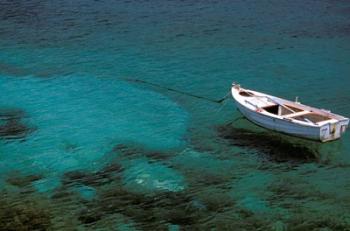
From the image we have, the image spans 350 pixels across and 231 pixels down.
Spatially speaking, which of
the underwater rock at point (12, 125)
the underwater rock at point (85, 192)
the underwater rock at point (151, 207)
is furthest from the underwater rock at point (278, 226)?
→ the underwater rock at point (12, 125)

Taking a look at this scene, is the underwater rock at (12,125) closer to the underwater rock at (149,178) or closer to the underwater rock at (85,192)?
the underwater rock at (85,192)

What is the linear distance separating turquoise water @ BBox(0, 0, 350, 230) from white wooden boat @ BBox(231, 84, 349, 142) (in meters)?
0.95

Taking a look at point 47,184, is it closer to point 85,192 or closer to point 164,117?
point 85,192

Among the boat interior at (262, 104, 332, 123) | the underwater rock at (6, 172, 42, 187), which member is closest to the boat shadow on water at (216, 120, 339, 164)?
the boat interior at (262, 104, 332, 123)

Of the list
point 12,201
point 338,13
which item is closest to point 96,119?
point 12,201

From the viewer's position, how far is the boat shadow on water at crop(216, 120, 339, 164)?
122ft

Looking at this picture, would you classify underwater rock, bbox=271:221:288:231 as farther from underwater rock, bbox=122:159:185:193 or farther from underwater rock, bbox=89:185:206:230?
underwater rock, bbox=122:159:185:193

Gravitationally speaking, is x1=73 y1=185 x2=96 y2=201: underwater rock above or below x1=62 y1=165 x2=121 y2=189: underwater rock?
below

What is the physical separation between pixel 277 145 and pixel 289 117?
215 centimetres

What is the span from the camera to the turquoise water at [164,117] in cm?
3122

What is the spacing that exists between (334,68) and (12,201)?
3248 centimetres

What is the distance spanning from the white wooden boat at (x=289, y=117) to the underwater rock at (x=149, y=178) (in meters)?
8.56

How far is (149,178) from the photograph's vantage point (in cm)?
3403

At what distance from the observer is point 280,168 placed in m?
35.7
